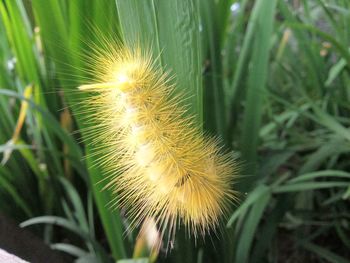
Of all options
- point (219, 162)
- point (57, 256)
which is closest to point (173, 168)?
point (219, 162)

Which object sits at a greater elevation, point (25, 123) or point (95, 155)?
point (25, 123)

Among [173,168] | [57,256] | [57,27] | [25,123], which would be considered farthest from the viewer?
[25,123]

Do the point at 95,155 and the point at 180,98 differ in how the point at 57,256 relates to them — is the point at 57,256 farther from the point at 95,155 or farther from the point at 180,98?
the point at 180,98
